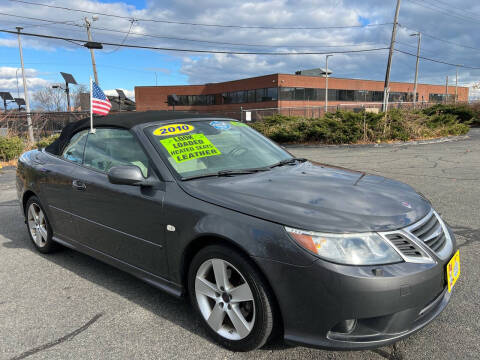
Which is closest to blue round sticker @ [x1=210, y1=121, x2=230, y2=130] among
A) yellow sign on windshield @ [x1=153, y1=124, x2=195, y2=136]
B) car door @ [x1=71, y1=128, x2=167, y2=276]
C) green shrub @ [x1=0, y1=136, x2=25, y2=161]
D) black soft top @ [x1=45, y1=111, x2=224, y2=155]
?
black soft top @ [x1=45, y1=111, x2=224, y2=155]

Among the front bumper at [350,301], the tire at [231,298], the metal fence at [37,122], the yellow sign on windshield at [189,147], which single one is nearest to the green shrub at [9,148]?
the metal fence at [37,122]

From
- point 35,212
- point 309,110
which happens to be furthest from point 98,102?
point 309,110

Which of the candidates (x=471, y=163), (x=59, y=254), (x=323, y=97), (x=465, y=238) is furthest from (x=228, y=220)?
(x=323, y=97)

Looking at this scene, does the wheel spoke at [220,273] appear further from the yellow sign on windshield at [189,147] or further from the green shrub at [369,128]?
the green shrub at [369,128]

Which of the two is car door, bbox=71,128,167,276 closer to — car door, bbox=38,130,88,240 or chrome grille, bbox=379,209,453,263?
car door, bbox=38,130,88,240

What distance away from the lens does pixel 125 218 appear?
298cm

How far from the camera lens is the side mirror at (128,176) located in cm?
274

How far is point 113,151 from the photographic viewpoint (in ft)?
11.2

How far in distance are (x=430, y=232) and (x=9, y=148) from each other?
15.1 m

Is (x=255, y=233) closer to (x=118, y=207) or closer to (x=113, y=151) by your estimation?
(x=118, y=207)

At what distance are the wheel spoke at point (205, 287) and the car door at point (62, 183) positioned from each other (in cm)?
170

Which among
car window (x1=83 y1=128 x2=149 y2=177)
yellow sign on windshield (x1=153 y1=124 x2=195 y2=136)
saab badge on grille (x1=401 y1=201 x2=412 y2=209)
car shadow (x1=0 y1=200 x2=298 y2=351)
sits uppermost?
yellow sign on windshield (x1=153 y1=124 x2=195 y2=136)

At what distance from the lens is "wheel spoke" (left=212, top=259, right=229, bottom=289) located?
2.37 meters

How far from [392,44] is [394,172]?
65.2 ft
